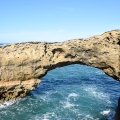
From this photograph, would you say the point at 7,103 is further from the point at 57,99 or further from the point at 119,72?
the point at 119,72

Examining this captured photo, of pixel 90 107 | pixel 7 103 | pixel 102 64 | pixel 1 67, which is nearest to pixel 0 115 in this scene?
pixel 7 103

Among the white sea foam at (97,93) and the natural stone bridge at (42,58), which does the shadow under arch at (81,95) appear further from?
the natural stone bridge at (42,58)

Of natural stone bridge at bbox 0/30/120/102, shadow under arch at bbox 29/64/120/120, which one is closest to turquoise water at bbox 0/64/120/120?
shadow under arch at bbox 29/64/120/120

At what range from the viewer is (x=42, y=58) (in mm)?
30078

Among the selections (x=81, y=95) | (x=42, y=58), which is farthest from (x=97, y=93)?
(x=42, y=58)

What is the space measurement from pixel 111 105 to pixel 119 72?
6870 millimetres

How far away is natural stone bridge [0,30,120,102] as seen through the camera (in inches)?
1113

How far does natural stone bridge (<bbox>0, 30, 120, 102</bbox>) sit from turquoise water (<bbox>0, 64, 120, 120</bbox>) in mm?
2827

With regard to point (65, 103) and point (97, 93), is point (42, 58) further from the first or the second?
point (97, 93)

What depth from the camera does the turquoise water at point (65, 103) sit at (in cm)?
2762

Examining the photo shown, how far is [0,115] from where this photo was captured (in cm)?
2736

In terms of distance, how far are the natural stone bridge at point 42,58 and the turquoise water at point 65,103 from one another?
283 cm

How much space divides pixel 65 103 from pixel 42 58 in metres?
7.31

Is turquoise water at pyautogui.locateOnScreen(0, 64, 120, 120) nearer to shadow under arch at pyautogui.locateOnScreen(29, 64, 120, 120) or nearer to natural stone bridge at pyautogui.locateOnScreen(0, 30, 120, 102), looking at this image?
shadow under arch at pyautogui.locateOnScreen(29, 64, 120, 120)
